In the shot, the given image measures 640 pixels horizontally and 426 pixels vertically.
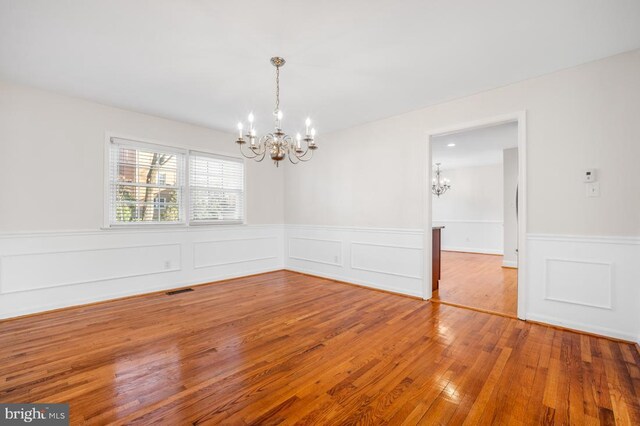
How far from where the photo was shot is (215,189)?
4.96 metres

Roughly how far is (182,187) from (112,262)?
56.3 inches

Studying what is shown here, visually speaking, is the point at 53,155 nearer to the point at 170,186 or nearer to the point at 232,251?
the point at 170,186

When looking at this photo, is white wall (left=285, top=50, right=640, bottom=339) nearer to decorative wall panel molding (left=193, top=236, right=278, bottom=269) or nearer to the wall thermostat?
the wall thermostat

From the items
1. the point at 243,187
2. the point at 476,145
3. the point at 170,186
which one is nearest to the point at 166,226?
the point at 170,186

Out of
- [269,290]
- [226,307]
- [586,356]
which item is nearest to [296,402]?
[226,307]

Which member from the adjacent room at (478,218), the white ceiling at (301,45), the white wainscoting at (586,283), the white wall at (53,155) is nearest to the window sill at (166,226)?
the white wall at (53,155)

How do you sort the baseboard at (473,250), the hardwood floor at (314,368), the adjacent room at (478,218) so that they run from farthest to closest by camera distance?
the baseboard at (473,250)
the adjacent room at (478,218)
the hardwood floor at (314,368)

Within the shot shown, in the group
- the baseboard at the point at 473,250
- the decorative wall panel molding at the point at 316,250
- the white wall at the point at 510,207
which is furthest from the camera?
the baseboard at the point at 473,250

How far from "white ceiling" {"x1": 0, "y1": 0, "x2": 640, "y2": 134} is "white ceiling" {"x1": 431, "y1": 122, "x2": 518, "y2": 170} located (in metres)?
1.61

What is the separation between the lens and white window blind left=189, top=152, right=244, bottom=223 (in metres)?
4.71

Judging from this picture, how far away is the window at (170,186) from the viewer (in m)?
3.96

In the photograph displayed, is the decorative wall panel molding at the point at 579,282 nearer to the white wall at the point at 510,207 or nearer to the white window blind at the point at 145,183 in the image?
the white wall at the point at 510,207

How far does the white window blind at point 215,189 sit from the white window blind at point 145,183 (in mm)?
205

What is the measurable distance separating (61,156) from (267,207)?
3093 millimetres
